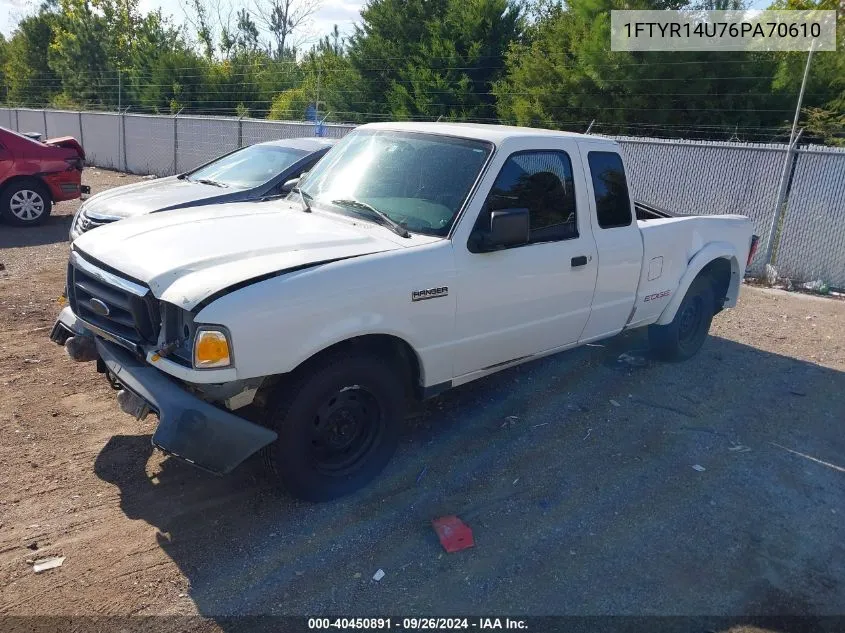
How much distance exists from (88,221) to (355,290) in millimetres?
4897

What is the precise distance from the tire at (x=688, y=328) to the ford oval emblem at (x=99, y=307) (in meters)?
4.61

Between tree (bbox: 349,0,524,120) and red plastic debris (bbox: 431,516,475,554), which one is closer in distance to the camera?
red plastic debris (bbox: 431,516,475,554)

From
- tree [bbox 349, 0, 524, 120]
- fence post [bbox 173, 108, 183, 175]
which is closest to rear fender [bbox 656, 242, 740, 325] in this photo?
tree [bbox 349, 0, 524, 120]

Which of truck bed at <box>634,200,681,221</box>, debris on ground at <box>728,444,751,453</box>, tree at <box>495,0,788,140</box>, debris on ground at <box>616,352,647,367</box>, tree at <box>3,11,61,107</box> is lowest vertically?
debris on ground at <box>728,444,751,453</box>

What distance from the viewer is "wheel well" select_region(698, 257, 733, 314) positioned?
6402 millimetres

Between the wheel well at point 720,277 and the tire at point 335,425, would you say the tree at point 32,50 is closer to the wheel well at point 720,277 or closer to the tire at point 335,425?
the wheel well at point 720,277

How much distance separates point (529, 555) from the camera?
3477 millimetres

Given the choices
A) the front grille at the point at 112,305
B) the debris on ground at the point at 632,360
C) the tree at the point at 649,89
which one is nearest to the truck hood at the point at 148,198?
the front grille at the point at 112,305

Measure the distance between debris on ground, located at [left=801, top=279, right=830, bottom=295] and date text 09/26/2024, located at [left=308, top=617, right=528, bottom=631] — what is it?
864 cm

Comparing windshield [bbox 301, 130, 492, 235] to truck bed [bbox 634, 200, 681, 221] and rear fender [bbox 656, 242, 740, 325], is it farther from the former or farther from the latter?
truck bed [bbox 634, 200, 681, 221]

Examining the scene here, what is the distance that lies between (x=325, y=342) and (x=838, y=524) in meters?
3.18

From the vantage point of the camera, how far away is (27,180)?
1123cm

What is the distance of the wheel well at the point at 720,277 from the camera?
21.0 feet

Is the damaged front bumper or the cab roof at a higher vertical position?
the cab roof
